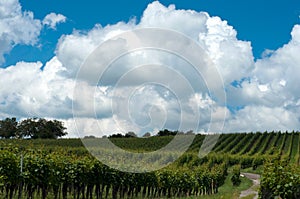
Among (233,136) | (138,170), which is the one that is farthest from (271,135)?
(138,170)

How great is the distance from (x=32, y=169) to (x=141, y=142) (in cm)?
5871

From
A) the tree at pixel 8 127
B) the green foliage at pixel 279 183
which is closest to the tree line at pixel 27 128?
the tree at pixel 8 127

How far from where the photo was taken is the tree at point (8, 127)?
105m

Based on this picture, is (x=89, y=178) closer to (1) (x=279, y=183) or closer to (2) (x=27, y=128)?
(1) (x=279, y=183)

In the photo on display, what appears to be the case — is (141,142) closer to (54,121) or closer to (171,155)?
(171,155)

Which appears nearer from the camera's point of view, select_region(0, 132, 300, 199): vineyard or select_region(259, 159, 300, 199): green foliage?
select_region(259, 159, 300, 199): green foliage

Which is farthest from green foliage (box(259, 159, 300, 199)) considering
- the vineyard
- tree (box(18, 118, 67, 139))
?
tree (box(18, 118, 67, 139))

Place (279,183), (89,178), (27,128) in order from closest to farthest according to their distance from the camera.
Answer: (279,183) < (89,178) < (27,128)

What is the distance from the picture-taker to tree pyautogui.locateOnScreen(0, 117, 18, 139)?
104713 mm

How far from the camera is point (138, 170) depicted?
23422 millimetres

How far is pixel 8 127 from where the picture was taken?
344ft

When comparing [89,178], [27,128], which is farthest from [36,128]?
[89,178]

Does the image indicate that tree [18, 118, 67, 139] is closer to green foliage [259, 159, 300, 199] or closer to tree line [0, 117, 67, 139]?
tree line [0, 117, 67, 139]

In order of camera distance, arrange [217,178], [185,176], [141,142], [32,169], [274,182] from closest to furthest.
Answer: [274,182], [32,169], [185,176], [217,178], [141,142]
